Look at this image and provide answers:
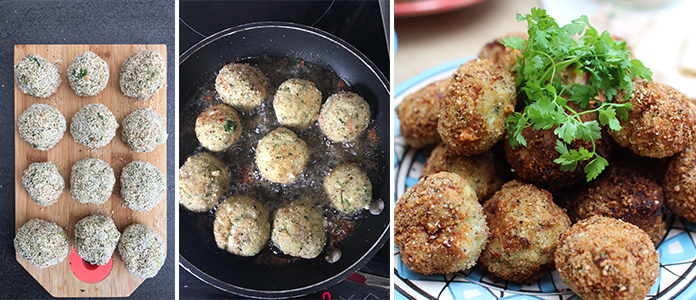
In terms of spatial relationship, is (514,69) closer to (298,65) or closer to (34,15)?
(298,65)

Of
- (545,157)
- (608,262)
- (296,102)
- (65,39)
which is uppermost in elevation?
(65,39)

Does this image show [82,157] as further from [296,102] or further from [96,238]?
[296,102]

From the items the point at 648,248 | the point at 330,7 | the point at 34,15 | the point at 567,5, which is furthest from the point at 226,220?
the point at 567,5

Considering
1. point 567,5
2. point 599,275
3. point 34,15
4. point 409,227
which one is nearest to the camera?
point 599,275

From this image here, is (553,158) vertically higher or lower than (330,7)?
lower

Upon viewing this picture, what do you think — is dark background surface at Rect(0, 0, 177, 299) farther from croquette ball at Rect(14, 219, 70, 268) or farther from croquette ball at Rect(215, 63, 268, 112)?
croquette ball at Rect(215, 63, 268, 112)

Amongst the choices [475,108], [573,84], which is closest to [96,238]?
[475,108]
